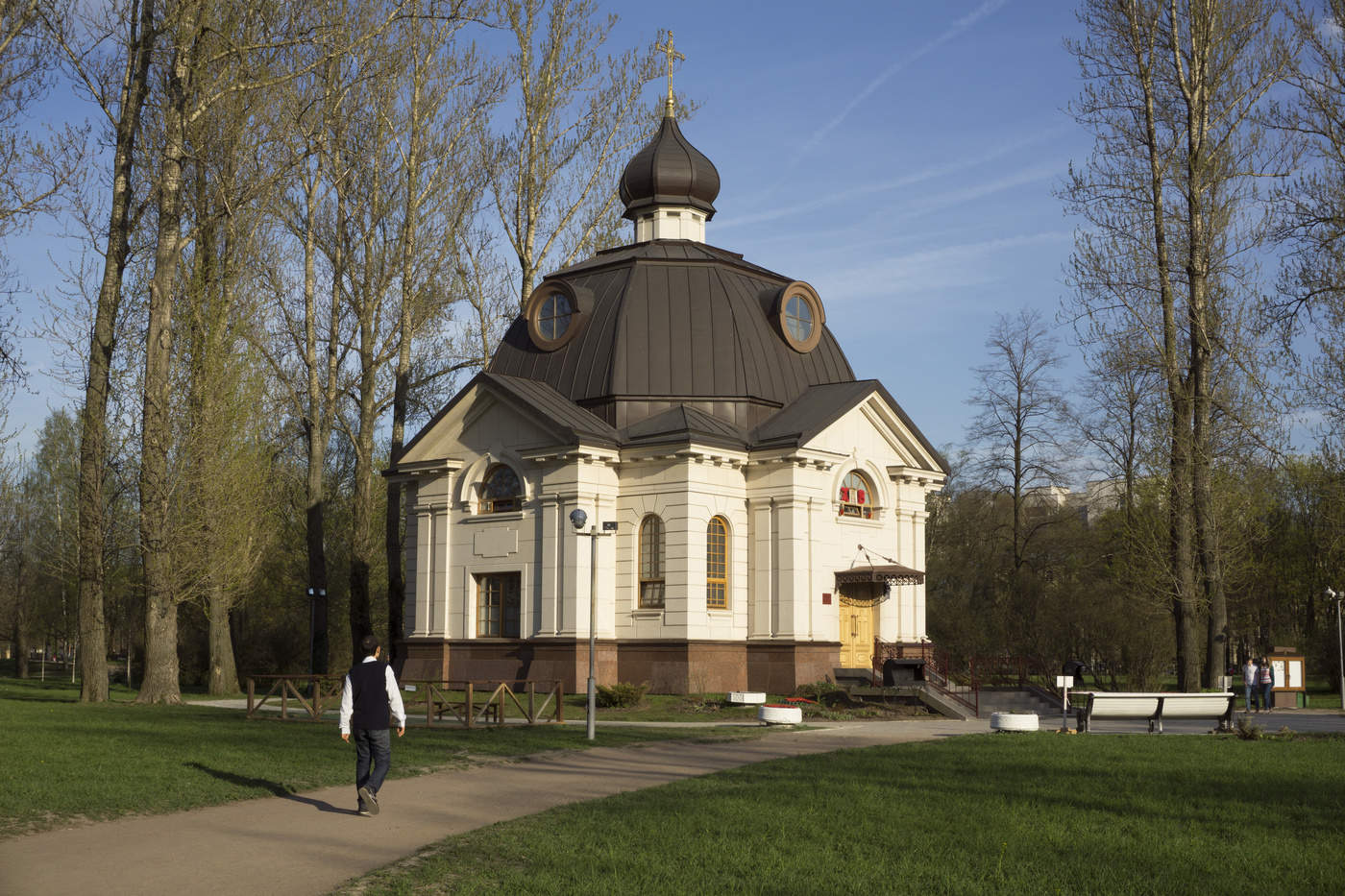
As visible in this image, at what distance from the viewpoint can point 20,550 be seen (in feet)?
208

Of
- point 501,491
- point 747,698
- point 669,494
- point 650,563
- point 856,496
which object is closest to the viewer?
point 747,698

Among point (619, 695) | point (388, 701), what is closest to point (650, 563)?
point (619, 695)

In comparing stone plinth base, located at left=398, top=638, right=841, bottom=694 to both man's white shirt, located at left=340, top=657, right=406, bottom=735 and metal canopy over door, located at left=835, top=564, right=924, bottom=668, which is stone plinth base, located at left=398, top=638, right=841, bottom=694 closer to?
metal canopy over door, located at left=835, top=564, right=924, bottom=668

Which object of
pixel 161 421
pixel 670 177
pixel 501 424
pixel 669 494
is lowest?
pixel 669 494

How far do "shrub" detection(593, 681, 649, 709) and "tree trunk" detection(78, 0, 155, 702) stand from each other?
10.1 m

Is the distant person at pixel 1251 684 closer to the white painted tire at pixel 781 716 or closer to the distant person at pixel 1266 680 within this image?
the distant person at pixel 1266 680

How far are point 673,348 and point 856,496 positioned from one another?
575cm

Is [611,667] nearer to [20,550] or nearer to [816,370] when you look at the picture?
[816,370]

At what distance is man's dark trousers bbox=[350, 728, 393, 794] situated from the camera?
12.0 meters

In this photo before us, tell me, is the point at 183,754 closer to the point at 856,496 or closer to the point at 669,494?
the point at 669,494

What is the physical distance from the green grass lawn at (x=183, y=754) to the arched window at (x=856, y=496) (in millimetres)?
10987

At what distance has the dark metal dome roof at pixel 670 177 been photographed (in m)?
35.4

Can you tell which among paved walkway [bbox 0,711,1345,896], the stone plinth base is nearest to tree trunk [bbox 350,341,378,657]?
the stone plinth base

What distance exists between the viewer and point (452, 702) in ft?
86.0
